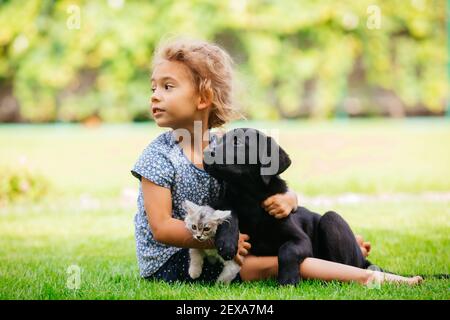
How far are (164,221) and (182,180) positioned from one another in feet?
0.99

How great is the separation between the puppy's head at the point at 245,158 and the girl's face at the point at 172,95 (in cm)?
40

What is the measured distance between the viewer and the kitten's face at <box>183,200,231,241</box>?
365 cm

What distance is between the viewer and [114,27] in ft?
50.5

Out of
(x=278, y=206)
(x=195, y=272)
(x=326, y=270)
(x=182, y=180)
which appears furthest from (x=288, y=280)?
(x=182, y=180)

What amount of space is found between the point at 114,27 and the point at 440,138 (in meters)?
7.76

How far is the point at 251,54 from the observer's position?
17094mm

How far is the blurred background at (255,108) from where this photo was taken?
7.12m

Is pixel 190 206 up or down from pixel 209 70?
down

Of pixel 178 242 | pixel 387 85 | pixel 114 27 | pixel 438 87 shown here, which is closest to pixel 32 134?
pixel 114 27

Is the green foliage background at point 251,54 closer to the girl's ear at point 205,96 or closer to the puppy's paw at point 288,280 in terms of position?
the girl's ear at point 205,96

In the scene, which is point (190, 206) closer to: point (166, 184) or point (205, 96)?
point (166, 184)

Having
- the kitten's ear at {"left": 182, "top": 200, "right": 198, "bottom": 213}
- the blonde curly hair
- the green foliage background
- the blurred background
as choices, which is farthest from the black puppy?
→ the green foliage background
